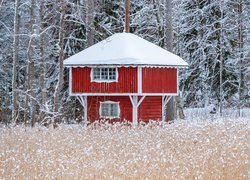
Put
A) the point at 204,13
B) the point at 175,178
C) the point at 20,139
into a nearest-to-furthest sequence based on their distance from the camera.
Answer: the point at 175,178, the point at 20,139, the point at 204,13

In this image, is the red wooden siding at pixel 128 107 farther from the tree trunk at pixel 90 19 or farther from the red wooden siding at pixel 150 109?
the tree trunk at pixel 90 19

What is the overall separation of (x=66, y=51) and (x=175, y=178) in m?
24.2

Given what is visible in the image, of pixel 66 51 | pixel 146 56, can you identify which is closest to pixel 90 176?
pixel 146 56

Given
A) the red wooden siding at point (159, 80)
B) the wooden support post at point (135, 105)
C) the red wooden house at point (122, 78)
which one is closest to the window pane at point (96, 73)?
the red wooden house at point (122, 78)

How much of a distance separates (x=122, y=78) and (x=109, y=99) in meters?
1.28

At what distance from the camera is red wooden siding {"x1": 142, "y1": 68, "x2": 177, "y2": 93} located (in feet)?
78.1

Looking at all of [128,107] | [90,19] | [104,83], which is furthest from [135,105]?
[90,19]

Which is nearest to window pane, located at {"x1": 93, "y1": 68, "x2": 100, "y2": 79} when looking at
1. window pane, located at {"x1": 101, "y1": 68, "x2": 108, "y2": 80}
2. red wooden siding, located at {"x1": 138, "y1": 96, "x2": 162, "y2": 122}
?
window pane, located at {"x1": 101, "y1": 68, "x2": 108, "y2": 80}

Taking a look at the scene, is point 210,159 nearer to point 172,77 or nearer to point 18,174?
point 18,174

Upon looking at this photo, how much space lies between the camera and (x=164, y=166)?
11078 millimetres

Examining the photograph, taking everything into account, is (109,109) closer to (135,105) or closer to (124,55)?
(135,105)

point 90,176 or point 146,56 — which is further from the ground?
point 146,56

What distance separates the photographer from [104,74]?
24.4 m

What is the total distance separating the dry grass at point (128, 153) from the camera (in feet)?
34.3
